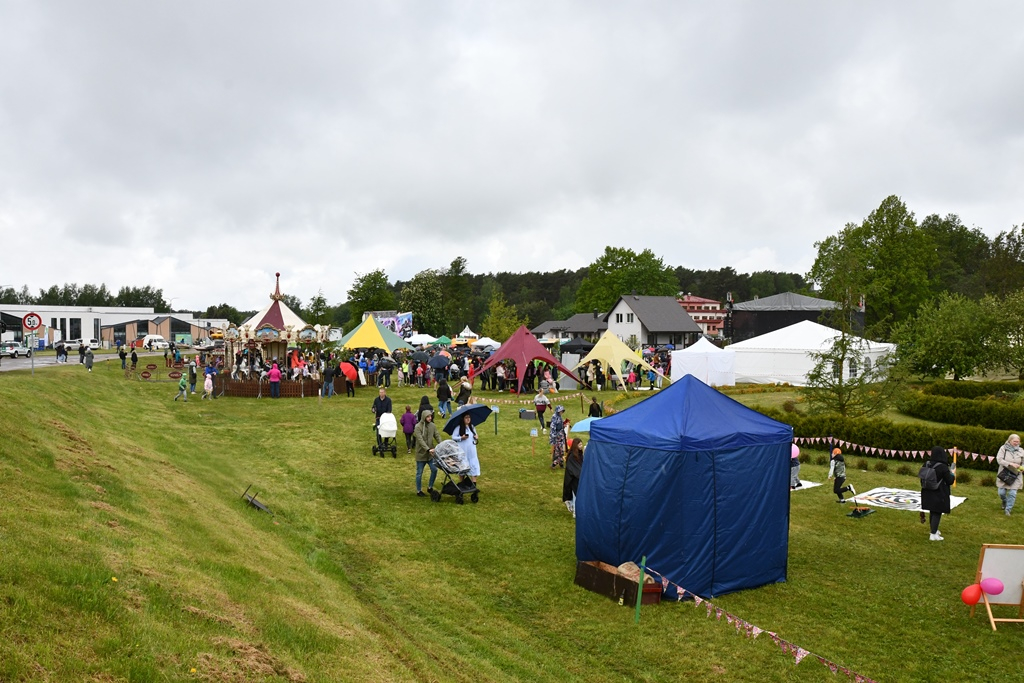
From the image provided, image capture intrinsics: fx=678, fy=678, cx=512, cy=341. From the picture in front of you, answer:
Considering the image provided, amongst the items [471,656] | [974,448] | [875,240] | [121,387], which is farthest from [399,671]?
[875,240]

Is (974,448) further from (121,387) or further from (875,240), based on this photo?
(875,240)

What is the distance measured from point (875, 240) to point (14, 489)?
58008mm

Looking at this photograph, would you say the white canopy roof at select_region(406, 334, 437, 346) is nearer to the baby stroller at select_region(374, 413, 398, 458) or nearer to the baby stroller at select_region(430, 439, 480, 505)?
the baby stroller at select_region(374, 413, 398, 458)

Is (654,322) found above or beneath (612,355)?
above

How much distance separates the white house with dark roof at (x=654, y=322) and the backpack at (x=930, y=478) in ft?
178

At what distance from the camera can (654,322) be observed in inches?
2625

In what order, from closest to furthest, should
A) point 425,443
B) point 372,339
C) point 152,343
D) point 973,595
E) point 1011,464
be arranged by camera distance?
1. point 973,595
2. point 1011,464
3. point 425,443
4. point 372,339
5. point 152,343

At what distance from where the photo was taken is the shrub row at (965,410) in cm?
2144

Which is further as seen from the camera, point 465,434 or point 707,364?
point 707,364

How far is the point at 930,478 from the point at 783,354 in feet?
82.6

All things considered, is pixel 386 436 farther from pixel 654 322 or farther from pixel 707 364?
pixel 654 322

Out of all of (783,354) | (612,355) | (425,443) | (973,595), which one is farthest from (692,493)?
(783,354)

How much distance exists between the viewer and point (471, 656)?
700cm

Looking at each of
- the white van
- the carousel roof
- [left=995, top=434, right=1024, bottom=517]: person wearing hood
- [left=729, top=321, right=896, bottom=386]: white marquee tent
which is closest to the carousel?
the carousel roof
